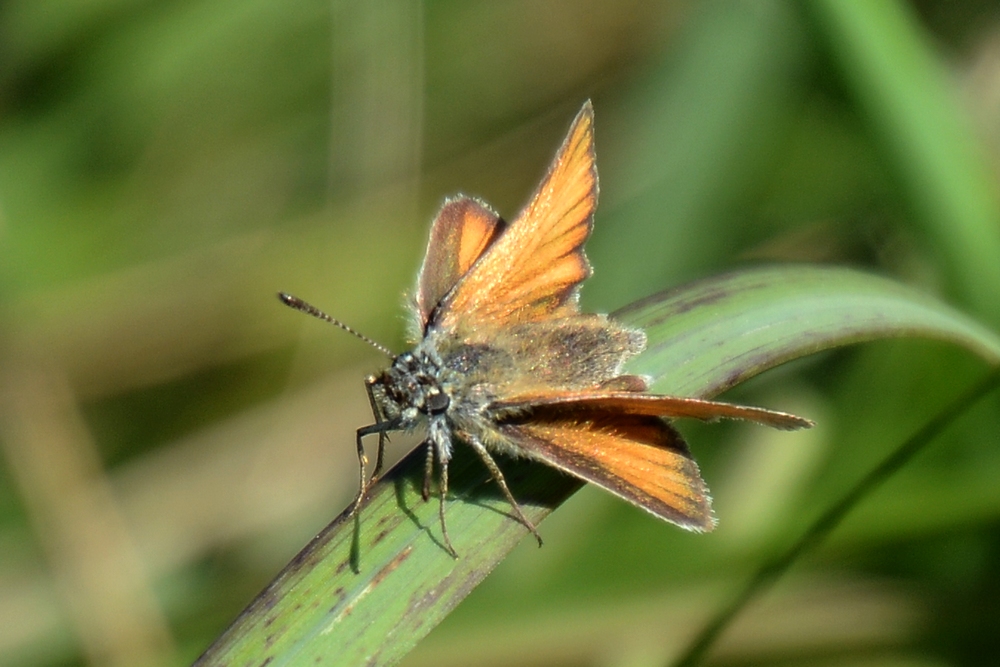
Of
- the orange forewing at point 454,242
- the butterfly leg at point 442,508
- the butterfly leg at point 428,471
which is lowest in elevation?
the butterfly leg at point 442,508

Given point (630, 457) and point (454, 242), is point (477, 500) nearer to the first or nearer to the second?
point (630, 457)

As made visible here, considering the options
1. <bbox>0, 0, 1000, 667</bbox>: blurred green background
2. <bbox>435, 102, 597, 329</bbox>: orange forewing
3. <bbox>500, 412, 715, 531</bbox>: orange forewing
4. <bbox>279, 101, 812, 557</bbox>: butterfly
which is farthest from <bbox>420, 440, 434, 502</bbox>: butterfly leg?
<bbox>0, 0, 1000, 667</bbox>: blurred green background

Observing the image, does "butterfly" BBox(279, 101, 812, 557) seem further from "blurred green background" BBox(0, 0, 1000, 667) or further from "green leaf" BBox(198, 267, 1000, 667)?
"blurred green background" BBox(0, 0, 1000, 667)

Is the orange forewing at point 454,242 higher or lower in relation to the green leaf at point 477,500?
higher

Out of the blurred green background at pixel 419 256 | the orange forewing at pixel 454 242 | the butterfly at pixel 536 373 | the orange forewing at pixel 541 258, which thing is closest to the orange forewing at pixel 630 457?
the butterfly at pixel 536 373

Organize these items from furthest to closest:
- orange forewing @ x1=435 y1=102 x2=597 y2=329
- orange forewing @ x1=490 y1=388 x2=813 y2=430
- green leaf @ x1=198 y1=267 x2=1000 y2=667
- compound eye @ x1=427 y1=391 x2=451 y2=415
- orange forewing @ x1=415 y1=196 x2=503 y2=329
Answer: orange forewing @ x1=415 y1=196 x2=503 y2=329
orange forewing @ x1=435 y1=102 x2=597 y2=329
compound eye @ x1=427 y1=391 x2=451 y2=415
orange forewing @ x1=490 y1=388 x2=813 y2=430
green leaf @ x1=198 y1=267 x2=1000 y2=667

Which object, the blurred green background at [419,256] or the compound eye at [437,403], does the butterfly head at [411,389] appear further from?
the blurred green background at [419,256]

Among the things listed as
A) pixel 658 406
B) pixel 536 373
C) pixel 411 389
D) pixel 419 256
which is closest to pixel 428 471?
pixel 411 389
